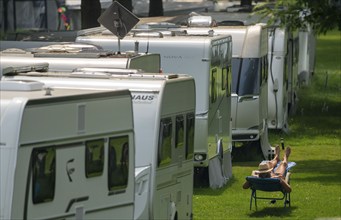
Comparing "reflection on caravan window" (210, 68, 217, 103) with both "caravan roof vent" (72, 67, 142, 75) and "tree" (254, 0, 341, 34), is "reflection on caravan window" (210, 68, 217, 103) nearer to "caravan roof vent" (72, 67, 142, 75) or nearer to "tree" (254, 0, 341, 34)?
"tree" (254, 0, 341, 34)

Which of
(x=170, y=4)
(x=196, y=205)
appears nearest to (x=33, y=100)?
(x=196, y=205)

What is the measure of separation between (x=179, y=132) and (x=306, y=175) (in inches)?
301

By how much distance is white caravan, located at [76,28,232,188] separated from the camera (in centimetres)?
1841

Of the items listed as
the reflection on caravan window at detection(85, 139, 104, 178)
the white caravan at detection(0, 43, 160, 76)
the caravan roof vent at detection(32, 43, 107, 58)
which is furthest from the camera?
the caravan roof vent at detection(32, 43, 107, 58)

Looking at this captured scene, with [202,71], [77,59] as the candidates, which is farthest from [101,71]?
[202,71]

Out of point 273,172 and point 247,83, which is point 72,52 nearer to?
point 273,172

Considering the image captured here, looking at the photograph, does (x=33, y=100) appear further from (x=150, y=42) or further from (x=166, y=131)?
(x=150, y=42)

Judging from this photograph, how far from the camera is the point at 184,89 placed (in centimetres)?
1395

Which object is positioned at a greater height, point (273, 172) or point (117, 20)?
point (117, 20)

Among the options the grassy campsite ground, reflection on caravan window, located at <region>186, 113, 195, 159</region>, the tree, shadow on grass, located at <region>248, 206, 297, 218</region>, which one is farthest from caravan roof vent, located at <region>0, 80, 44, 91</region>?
the tree

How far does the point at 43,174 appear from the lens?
10.3 meters

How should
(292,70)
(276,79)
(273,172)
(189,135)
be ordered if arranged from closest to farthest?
(189,135) → (273,172) → (276,79) → (292,70)

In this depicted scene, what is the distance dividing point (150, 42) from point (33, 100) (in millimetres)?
8877

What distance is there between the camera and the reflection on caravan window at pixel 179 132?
13719 mm
